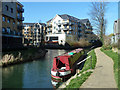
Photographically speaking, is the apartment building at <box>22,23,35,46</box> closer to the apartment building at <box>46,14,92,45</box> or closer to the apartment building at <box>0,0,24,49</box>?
the apartment building at <box>46,14,92,45</box>

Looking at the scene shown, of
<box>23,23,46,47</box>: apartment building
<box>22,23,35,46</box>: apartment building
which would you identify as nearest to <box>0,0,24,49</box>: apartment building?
<box>23,23,46,47</box>: apartment building

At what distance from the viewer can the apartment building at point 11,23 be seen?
89.5 ft

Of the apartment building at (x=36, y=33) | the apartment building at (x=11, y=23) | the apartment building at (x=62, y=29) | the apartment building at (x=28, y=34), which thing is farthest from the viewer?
the apartment building at (x=28, y=34)

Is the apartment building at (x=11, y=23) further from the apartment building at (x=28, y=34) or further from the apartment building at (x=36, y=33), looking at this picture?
the apartment building at (x=28, y=34)

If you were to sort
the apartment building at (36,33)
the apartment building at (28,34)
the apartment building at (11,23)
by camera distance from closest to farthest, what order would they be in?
1. the apartment building at (11,23)
2. the apartment building at (36,33)
3. the apartment building at (28,34)

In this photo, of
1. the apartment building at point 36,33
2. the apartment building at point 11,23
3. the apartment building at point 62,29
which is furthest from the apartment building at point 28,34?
the apartment building at point 11,23

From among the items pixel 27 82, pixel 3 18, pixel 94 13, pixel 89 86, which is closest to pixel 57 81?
pixel 27 82

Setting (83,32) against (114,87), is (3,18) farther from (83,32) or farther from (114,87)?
(83,32)

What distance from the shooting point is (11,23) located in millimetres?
30547

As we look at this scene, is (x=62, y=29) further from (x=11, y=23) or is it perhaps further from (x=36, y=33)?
(x=11, y=23)

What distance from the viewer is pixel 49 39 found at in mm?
59875

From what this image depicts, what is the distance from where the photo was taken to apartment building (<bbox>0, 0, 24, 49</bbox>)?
27281 millimetres

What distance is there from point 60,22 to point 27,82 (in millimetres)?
52192

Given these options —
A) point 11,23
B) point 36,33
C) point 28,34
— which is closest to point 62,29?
point 36,33
